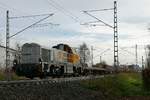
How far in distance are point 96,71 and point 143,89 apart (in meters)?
37.3

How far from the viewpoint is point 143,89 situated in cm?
3195

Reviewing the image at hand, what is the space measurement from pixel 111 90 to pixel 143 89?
3.89 m

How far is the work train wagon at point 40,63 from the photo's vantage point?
38.1 metres

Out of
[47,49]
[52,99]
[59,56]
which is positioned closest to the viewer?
[52,99]

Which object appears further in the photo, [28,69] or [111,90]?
[28,69]

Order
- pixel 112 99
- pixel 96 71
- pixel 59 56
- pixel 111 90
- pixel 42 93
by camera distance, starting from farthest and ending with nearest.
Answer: pixel 96 71 < pixel 59 56 < pixel 111 90 < pixel 112 99 < pixel 42 93

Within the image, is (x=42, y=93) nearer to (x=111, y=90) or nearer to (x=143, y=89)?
(x=111, y=90)

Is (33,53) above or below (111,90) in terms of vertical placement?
above

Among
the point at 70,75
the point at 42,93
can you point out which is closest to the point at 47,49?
the point at 70,75

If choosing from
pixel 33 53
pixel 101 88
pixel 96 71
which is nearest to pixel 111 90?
pixel 101 88

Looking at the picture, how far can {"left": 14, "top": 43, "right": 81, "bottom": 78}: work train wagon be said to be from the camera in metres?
38.1

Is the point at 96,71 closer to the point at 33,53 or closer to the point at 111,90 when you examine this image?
the point at 33,53

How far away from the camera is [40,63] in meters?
38.0

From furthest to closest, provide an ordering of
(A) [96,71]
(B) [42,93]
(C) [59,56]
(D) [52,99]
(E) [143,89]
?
(A) [96,71], (C) [59,56], (E) [143,89], (B) [42,93], (D) [52,99]
